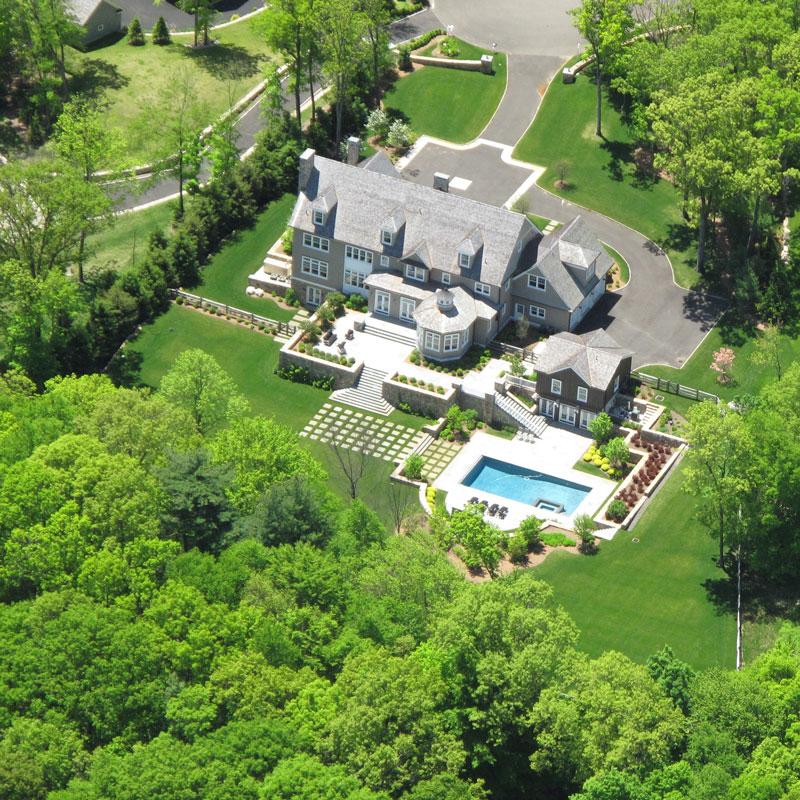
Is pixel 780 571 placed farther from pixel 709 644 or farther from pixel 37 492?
pixel 37 492

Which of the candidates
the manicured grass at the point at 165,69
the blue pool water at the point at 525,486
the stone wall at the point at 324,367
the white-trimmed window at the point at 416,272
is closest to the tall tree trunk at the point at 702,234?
Answer: the white-trimmed window at the point at 416,272

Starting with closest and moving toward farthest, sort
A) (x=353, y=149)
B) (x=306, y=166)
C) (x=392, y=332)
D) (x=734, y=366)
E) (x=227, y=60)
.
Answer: (x=734, y=366), (x=392, y=332), (x=306, y=166), (x=353, y=149), (x=227, y=60)

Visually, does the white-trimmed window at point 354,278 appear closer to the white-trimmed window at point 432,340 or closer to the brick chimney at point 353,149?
the white-trimmed window at point 432,340

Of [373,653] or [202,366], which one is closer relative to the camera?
[373,653]

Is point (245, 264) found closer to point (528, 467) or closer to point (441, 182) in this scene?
point (441, 182)

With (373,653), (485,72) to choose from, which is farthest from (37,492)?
(485,72)

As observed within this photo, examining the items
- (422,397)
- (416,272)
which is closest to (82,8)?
(416,272)

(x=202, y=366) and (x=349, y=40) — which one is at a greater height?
(x=349, y=40)
